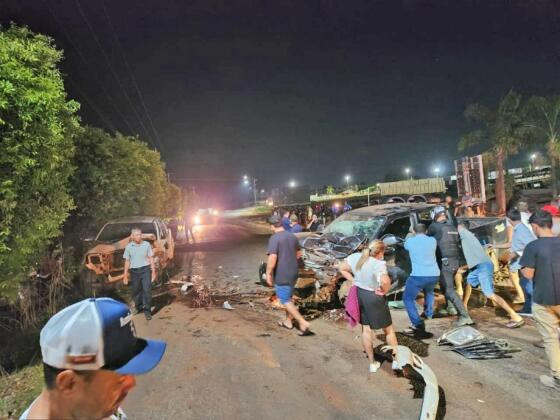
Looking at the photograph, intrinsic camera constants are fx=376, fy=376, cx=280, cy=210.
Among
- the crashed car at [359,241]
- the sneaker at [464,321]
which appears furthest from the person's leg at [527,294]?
the crashed car at [359,241]

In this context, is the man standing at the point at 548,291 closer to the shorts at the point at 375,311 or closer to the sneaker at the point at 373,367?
the shorts at the point at 375,311

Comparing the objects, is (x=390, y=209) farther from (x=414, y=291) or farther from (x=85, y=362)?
(x=85, y=362)

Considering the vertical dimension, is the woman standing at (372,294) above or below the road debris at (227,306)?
above

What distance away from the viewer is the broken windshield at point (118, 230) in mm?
10578

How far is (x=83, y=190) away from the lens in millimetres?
11258

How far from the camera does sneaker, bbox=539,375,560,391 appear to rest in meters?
4.09

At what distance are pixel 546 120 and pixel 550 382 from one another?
2279 cm

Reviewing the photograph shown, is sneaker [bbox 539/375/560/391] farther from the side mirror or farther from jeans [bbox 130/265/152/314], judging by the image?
jeans [bbox 130/265/152/314]

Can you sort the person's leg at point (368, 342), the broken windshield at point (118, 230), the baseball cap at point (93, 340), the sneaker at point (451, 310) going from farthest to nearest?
the broken windshield at point (118, 230), the sneaker at point (451, 310), the person's leg at point (368, 342), the baseball cap at point (93, 340)

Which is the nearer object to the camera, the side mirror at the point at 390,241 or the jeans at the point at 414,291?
the jeans at the point at 414,291

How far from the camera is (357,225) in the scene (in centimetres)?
849

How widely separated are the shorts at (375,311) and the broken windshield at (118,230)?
7614mm

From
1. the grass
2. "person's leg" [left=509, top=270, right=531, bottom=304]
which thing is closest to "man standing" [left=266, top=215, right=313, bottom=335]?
the grass

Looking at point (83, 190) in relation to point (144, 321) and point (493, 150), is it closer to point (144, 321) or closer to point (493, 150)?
point (144, 321)
